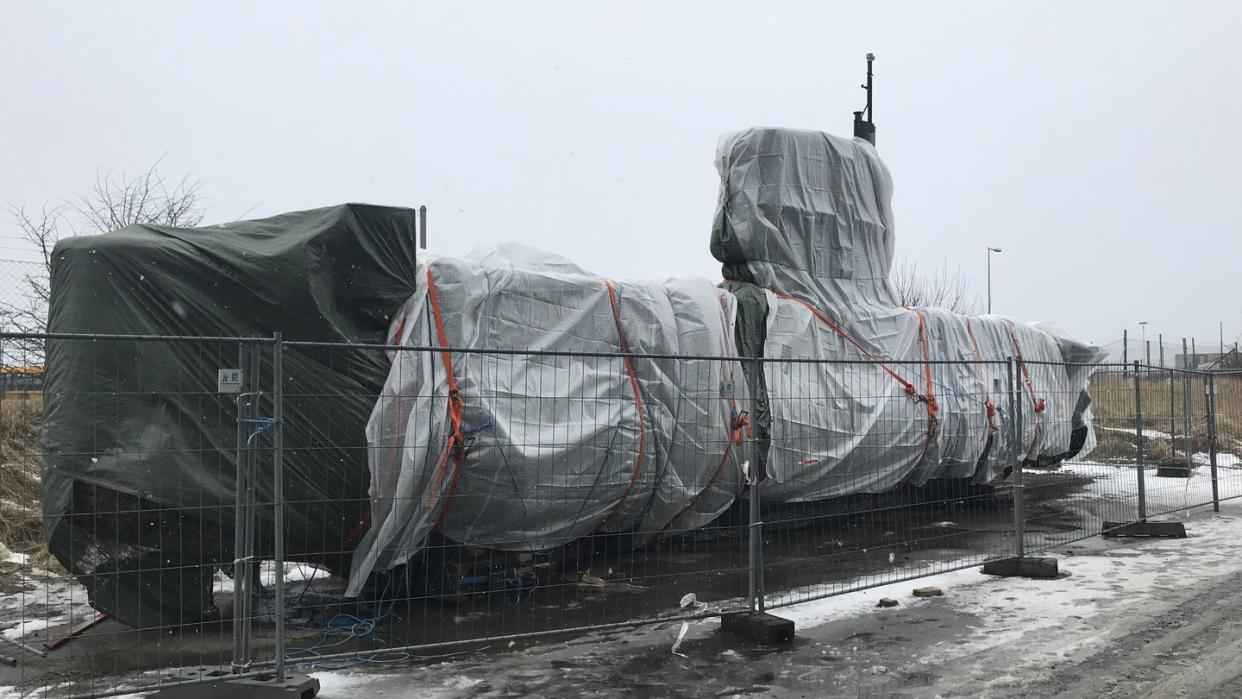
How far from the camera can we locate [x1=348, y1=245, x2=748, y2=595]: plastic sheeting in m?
6.77

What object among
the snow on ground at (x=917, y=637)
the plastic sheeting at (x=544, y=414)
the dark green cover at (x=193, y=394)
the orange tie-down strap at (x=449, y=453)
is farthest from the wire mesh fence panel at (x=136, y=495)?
the plastic sheeting at (x=544, y=414)

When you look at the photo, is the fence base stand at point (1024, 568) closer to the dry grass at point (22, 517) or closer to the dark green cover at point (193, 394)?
the dark green cover at point (193, 394)

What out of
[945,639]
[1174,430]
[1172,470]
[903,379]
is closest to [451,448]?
[945,639]

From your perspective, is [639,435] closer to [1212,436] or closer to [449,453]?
[449,453]

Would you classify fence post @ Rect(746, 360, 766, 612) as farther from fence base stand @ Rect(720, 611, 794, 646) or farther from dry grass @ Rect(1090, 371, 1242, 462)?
dry grass @ Rect(1090, 371, 1242, 462)

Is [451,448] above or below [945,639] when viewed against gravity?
above

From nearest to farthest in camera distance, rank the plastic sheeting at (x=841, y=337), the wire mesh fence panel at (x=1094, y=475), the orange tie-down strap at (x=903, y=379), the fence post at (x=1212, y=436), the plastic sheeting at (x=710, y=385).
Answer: the plastic sheeting at (x=710, y=385)
the plastic sheeting at (x=841, y=337)
the orange tie-down strap at (x=903, y=379)
the wire mesh fence panel at (x=1094, y=475)
the fence post at (x=1212, y=436)

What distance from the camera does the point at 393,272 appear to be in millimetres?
7031

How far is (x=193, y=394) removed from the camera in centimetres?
606

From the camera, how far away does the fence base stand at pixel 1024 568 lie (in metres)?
8.03

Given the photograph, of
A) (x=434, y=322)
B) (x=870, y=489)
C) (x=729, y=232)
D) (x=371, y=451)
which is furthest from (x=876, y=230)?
(x=371, y=451)

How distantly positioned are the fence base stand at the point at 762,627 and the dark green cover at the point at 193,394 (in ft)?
8.70

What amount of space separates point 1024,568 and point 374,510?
210 inches

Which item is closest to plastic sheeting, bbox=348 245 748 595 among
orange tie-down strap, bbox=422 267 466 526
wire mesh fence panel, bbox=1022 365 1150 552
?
orange tie-down strap, bbox=422 267 466 526
